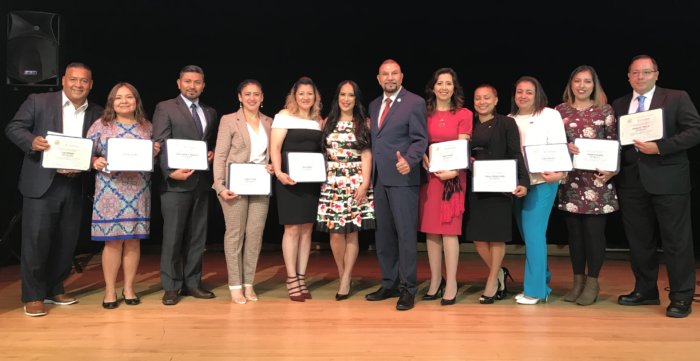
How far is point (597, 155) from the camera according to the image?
12.1 ft

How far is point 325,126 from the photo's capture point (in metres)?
3.92

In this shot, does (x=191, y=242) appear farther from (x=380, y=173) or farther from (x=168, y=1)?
(x=168, y=1)

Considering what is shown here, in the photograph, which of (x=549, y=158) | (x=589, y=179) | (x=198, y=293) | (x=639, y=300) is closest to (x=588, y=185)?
(x=589, y=179)

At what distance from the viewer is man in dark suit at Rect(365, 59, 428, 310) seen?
3727mm

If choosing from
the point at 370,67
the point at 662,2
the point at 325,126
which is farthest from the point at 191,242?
the point at 662,2

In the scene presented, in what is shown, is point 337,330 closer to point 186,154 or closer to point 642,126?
point 186,154

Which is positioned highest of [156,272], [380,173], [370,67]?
[370,67]

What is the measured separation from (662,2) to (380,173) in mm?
4535

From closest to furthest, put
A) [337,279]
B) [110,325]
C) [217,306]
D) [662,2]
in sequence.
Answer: [110,325]
[217,306]
[337,279]
[662,2]

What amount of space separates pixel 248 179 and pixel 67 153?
1.10m

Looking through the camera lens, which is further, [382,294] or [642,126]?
[382,294]

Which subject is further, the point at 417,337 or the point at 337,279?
the point at 337,279

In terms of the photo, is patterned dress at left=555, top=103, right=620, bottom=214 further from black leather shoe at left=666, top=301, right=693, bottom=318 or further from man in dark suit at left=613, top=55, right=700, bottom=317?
black leather shoe at left=666, top=301, right=693, bottom=318

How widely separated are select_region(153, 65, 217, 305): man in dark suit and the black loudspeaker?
1.39 meters
